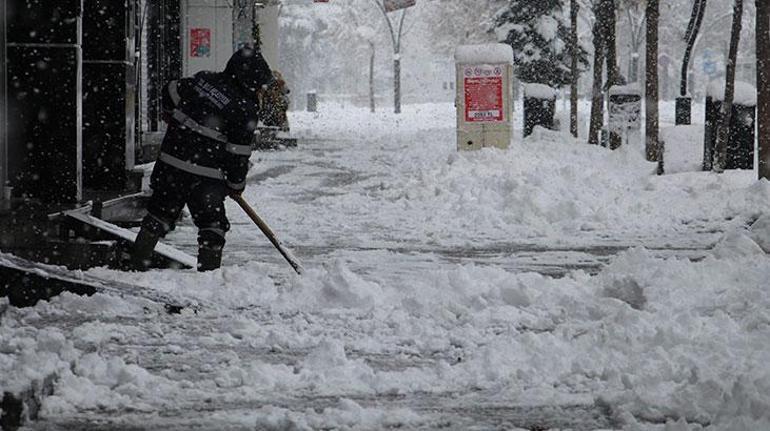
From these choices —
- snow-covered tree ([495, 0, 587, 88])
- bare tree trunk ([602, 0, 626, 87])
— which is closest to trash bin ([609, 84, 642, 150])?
bare tree trunk ([602, 0, 626, 87])

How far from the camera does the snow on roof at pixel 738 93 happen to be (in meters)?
16.6

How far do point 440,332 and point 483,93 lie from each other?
45.1ft

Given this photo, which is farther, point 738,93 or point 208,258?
point 738,93

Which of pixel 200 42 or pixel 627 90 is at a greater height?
pixel 200 42

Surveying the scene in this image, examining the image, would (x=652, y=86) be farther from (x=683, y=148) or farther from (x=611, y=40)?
(x=611, y=40)

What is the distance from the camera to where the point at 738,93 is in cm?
1686

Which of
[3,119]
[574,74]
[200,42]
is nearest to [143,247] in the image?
[3,119]

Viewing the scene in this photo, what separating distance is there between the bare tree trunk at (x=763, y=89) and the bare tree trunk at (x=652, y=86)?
450 cm

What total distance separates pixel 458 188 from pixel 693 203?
114 inches

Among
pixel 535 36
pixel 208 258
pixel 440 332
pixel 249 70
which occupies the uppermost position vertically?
pixel 535 36

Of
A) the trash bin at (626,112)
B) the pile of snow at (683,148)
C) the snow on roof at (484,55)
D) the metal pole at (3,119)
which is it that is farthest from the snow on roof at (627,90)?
the metal pole at (3,119)

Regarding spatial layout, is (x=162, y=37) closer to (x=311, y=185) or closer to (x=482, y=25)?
(x=311, y=185)

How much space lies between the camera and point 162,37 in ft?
62.0

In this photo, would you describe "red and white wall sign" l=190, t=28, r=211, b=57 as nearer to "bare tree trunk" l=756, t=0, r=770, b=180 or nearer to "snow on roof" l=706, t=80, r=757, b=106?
"snow on roof" l=706, t=80, r=757, b=106
